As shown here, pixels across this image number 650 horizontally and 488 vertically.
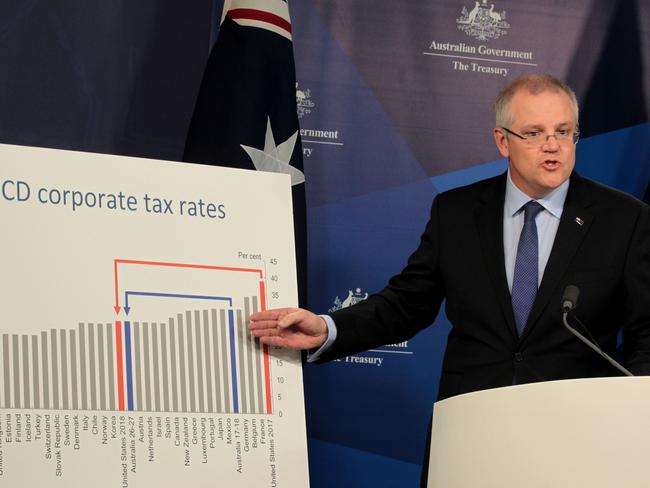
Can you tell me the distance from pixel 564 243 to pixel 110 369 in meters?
1.38

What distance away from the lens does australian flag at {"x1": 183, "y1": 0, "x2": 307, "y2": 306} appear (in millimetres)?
4066

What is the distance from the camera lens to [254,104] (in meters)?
4.08

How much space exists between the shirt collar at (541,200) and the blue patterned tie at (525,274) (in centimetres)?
5

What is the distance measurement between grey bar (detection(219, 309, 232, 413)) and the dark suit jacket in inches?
19.3

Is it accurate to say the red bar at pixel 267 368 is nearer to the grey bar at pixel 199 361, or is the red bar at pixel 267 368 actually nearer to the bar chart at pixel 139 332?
the bar chart at pixel 139 332

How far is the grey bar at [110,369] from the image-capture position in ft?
8.18

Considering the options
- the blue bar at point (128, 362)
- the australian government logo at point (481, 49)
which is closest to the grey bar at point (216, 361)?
the blue bar at point (128, 362)

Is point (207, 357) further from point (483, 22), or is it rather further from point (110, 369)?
point (483, 22)

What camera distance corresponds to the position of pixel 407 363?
4.59 metres

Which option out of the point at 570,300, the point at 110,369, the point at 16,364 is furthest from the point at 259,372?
the point at 570,300

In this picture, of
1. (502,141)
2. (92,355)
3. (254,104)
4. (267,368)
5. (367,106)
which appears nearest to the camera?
(92,355)

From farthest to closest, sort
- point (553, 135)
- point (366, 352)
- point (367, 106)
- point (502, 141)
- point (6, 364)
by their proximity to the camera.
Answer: point (367, 106)
point (366, 352)
point (502, 141)
point (553, 135)
point (6, 364)

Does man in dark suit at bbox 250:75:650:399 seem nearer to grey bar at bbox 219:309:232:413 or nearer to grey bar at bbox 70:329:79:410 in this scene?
grey bar at bbox 219:309:232:413

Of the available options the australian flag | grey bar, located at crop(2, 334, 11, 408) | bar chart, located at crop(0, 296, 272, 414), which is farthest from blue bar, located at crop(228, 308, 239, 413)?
the australian flag
